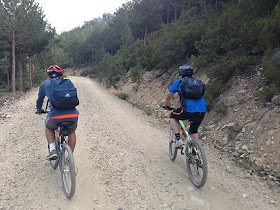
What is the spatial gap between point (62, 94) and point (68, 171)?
1.21 metres

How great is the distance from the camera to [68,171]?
3328 millimetres

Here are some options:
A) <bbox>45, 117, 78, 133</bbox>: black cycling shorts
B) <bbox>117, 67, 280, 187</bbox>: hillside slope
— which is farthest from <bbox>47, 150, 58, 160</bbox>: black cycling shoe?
<bbox>117, 67, 280, 187</bbox>: hillside slope

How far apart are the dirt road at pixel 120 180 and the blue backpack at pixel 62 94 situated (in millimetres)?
1452

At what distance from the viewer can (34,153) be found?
5.16 metres

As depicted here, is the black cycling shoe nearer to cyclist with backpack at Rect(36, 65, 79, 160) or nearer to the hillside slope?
cyclist with backpack at Rect(36, 65, 79, 160)

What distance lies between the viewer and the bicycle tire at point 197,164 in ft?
11.8

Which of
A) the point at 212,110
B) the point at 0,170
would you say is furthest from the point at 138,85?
the point at 0,170

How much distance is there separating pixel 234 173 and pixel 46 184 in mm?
3776

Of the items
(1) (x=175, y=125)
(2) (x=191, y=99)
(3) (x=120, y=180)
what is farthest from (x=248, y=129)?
(3) (x=120, y=180)

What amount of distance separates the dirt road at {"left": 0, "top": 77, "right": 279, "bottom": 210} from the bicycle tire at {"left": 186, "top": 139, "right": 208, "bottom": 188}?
6.1 inches

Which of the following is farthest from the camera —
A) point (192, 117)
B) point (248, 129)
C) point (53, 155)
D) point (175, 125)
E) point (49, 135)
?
point (248, 129)

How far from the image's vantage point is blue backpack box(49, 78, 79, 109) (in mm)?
3332

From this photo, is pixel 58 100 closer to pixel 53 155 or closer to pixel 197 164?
pixel 53 155

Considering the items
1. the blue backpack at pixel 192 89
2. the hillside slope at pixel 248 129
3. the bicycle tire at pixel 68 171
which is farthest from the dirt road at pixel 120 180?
the blue backpack at pixel 192 89
